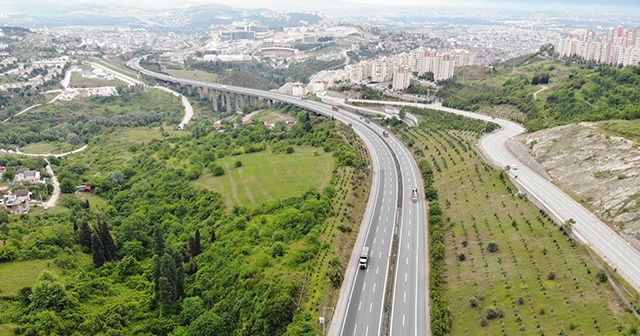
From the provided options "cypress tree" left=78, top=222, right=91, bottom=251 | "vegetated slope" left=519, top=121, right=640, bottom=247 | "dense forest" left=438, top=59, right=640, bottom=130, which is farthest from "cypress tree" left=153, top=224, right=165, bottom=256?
"dense forest" left=438, top=59, right=640, bottom=130

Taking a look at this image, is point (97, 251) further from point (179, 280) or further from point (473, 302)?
point (473, 302)

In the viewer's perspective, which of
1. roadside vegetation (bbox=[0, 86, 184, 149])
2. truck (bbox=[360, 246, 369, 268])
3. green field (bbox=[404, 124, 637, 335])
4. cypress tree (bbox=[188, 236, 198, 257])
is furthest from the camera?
roadside vegetation (bbox=[0, 86, 184, 149])

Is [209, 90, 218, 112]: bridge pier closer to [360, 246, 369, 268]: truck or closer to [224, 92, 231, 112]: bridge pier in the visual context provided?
[224, 92, 231, 112]: bridge pier

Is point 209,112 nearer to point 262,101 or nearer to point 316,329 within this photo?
point 262,101

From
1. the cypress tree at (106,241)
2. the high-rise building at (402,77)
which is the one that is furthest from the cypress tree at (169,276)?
the high-rise building at (402,77)

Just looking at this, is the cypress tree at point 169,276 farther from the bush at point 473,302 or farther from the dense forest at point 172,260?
the bush at point 473,302

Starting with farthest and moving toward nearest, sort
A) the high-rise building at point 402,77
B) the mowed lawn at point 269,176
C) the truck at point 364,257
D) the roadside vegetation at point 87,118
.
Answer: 1. the high-rise building at point 402,77
2. the roadside vegetation at point 87,118
3. the mowed lawn at point 269,176
4. the truck at point 364,257
